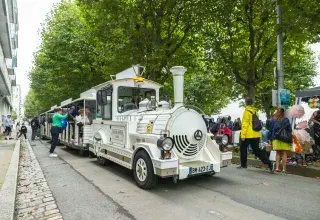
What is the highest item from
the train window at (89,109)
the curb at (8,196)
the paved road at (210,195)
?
the train window at (89,109)

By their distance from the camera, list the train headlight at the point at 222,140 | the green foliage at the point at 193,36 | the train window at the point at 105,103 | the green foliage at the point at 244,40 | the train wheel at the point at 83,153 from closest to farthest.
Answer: the train headlight at the point at 222,140, the train window at the point at 105,103, the train wheel at the point at 83,153, the green foliage at the point at 244,40, the green foliage at the point at 193,36

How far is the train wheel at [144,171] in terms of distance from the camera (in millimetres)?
5699

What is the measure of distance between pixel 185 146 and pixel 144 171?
1.04 m

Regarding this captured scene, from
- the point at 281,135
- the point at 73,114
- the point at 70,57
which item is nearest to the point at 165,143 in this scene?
the point at 281,135

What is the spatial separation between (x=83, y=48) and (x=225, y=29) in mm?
11582

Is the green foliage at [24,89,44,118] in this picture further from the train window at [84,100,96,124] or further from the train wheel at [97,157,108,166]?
the train wheel at [97,157,108,166]

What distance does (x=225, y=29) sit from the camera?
1370 cm

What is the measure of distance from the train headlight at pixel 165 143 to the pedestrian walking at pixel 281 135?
10.7 ft

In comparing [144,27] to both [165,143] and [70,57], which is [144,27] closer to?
[70,57]

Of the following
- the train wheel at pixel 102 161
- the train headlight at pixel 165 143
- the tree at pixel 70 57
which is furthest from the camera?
the tree at pixel 70 57

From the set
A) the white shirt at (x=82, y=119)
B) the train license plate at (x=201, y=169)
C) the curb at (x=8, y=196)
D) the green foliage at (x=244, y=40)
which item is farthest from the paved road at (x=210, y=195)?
the green foliage at (x=244, y=40)

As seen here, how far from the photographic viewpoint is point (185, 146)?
20.3 feet

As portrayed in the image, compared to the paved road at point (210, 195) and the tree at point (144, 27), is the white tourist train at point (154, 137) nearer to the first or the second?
the paved road at point (210, 195)

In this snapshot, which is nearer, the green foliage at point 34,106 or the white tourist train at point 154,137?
the white tourist train at point 154,137
